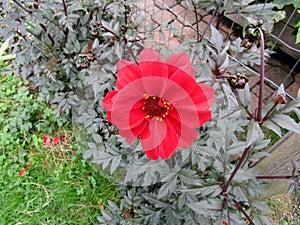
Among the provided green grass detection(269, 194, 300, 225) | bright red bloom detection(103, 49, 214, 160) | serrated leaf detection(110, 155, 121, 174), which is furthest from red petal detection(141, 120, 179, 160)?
green grass detection(269, 194, 300, 225)

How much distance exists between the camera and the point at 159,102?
1.92 ft

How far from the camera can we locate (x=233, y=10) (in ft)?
3.14

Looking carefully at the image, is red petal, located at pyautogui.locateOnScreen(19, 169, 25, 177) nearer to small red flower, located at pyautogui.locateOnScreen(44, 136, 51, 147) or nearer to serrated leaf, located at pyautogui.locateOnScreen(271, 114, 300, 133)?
small red flower, located at pyautogui.locateOnScreen(44, 136, 51, 147)

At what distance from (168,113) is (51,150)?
53.9 inches

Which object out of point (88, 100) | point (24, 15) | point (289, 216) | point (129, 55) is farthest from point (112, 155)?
point (289, 216)

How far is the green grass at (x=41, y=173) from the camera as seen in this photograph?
1620 millimetres

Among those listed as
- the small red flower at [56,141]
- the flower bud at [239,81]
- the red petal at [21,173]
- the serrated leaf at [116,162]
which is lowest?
the red petal at [21,173]

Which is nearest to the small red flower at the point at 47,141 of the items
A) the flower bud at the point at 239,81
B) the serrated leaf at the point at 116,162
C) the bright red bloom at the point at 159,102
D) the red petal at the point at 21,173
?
the red petal at the point at 21,173

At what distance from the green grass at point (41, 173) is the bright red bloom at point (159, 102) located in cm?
107

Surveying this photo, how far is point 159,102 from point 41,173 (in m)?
1.35

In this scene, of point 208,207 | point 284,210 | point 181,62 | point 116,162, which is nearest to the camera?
point 181,62

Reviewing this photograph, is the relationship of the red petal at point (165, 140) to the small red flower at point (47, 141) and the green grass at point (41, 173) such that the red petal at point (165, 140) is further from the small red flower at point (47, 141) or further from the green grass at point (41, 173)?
the small red flower at point (47, 141)

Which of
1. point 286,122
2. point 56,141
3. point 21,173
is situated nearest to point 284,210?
point 286,122

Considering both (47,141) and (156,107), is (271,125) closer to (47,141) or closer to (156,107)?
(156,107)
